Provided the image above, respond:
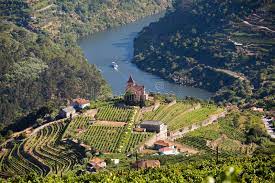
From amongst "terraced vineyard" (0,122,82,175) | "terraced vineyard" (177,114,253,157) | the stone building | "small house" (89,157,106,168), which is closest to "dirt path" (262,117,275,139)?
"terraced vineyard" (177,114,253,157)

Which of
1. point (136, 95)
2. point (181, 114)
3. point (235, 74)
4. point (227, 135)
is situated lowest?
point (235, 74)

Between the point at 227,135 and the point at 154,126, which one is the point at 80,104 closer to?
the point at 154,126

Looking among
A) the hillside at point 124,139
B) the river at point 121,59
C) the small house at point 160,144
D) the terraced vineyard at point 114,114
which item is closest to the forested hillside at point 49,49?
the river at point 121,59

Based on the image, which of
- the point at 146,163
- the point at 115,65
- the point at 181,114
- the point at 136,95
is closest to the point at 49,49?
the point at 115,65

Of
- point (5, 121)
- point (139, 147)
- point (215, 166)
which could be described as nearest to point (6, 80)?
point (5, 121)

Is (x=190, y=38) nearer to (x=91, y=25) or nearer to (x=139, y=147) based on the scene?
(x=91, y=25)

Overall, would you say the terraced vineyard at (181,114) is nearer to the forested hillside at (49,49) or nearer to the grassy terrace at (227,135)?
the grassy terrace at (227,135)

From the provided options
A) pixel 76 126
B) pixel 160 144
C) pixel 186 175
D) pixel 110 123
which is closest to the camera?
pixel 186 175
